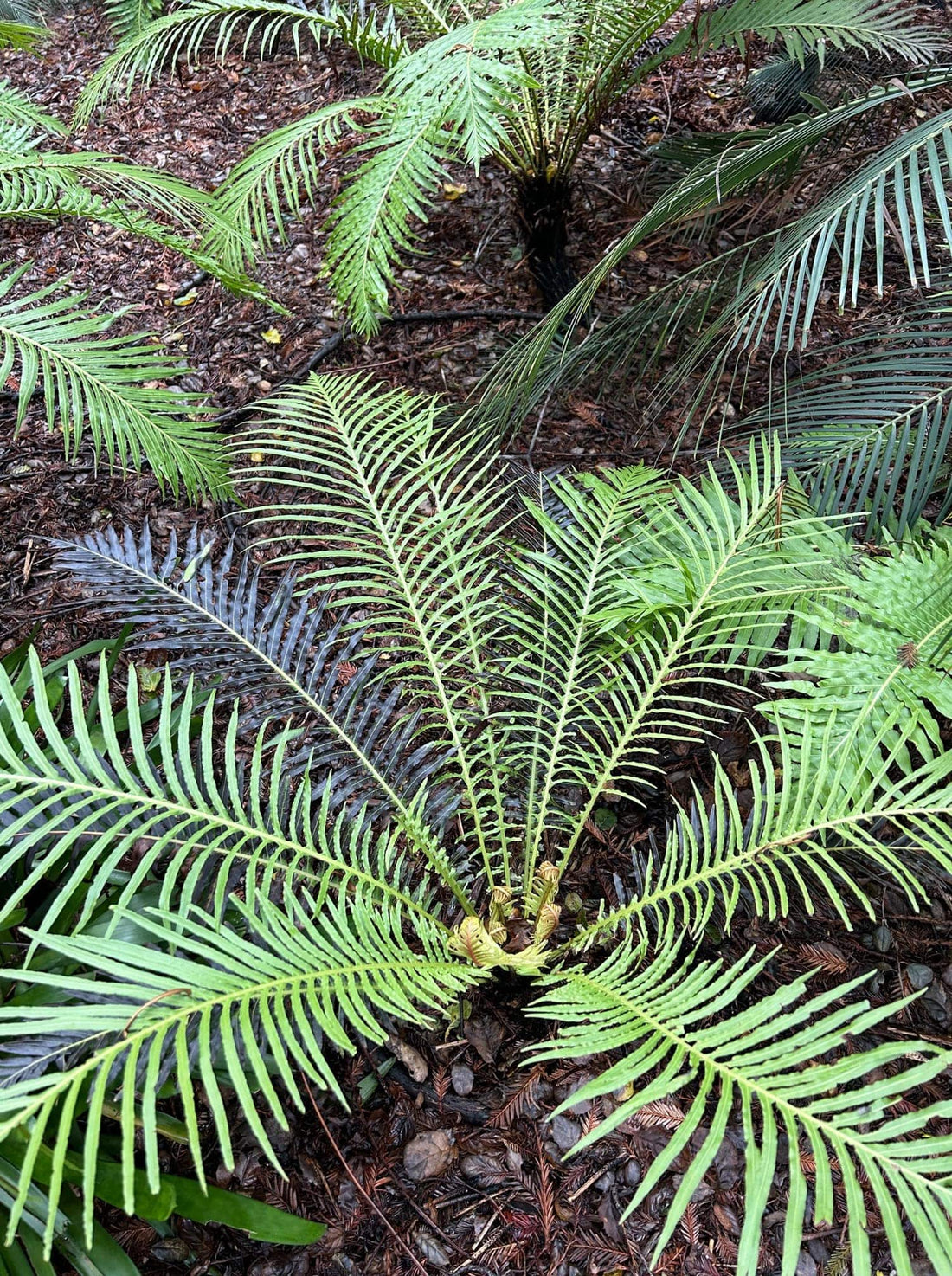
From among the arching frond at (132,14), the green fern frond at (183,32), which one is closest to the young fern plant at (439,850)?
the green fern frond at (183,32)

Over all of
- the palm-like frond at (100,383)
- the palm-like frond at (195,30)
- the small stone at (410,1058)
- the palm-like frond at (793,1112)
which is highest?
the palm-like frond at (195,30)

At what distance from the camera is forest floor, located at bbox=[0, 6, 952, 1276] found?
4.21ft

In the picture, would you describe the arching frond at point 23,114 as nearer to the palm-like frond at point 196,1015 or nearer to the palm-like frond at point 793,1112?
the palm-like frond at point 196,1015

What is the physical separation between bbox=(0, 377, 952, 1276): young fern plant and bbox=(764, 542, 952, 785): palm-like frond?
0.15 ft

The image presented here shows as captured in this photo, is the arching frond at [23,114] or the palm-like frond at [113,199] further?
the arching frond at [23,114]

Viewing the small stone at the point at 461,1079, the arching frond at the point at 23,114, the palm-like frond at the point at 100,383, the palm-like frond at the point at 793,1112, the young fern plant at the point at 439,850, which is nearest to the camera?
the palm-like frond at the point at 793,1112


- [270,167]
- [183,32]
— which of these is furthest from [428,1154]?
[183,32]

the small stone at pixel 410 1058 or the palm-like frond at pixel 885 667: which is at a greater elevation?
the palm-like frond at pixel 885 667

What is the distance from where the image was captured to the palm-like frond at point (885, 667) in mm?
1266

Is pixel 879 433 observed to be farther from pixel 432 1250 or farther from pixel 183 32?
pixel 183 32

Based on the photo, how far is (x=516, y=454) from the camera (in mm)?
2367

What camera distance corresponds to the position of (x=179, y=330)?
→ 2822mm

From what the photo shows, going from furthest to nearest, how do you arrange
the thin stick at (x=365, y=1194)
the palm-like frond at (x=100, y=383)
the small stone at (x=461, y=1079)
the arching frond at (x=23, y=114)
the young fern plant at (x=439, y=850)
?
the arching frond at (x=23, y=114)
the palm-like frond at (x=100, y=383)
the small stone at (x=461, y=1079)
the thin stick at (x=365, y=1194)
the young fern plant at (x=439, y=850)

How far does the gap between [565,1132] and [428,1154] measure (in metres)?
0.23
